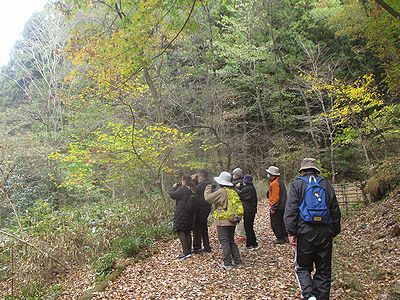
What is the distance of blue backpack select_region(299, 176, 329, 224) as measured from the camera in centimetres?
450

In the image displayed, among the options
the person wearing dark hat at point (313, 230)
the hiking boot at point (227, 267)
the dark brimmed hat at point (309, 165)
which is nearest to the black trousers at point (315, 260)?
the person wearing dark hat at point (313, 230)

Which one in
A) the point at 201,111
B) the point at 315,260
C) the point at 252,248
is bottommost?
the point at 252,248

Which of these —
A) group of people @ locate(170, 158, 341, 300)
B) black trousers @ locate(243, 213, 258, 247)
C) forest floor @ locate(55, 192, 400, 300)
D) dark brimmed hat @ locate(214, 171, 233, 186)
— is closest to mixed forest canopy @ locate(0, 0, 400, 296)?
forest floor @ locate(55, 192, 400, 300)

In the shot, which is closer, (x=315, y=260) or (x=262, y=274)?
(x=315, y=260)

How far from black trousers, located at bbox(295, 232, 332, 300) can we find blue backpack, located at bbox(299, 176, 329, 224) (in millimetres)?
186

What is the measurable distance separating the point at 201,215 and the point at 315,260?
152 inches

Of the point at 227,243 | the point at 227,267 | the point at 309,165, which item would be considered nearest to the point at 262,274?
the point at 227,267

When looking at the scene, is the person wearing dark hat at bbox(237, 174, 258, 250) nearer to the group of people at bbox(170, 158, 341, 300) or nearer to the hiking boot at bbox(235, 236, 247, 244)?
the group of people at bbox(170, 158, 341, 300)

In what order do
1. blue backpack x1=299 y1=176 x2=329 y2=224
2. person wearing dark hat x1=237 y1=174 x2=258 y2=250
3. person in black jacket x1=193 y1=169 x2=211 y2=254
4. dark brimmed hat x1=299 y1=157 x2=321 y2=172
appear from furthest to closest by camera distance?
1. person wearing dark hat x1=237 y1=174 x2=258 y2=250
2. person in black jacket x1=193 y1=169 x2=211 y2=254
3. dark brimmed hat x1=299 y1=157 x2=321 y2=172
4. blue backpack x1=299 y1=176 x2=329 y2=224

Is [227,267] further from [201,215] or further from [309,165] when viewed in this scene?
[309,165]

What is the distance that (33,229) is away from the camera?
421 inches

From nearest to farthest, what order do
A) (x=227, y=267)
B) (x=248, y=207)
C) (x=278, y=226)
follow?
(x=227, y=267) → (x=248, y=207) → (x=278, y=226)

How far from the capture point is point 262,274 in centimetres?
665

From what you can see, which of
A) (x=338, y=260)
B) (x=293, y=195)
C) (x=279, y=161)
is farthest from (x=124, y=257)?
(x=279, y=161)
